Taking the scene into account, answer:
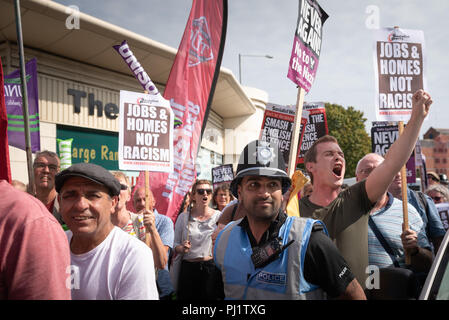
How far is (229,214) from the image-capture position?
3553 millimetres

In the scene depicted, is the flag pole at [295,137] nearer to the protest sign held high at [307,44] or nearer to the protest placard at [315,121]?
the protest sign held high at [307,44]

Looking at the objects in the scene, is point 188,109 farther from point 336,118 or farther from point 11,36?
point 336,118

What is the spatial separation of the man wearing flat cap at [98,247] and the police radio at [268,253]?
0.58 meters

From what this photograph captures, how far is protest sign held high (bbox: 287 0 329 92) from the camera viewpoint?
12.7 feet

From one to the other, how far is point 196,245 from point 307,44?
3.02 meters

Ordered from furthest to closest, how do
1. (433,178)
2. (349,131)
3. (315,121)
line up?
(349,131) → (315,121) → (433,178)

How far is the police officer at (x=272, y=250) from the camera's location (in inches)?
75.1

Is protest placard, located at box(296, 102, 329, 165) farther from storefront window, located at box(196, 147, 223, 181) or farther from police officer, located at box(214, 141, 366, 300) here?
storefront window, located at box(196, 147, 223, 181)

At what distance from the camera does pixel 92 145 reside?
12.3 meters

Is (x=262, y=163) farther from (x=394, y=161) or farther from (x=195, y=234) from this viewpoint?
(x=195, y=234)

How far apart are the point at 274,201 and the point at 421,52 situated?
2.21 m

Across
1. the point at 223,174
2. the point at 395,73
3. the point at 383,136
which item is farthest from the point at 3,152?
the point at 383,136

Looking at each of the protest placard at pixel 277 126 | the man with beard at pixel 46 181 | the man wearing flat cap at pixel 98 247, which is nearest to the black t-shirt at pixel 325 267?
the man wearing flat cap at pixel 98 247
